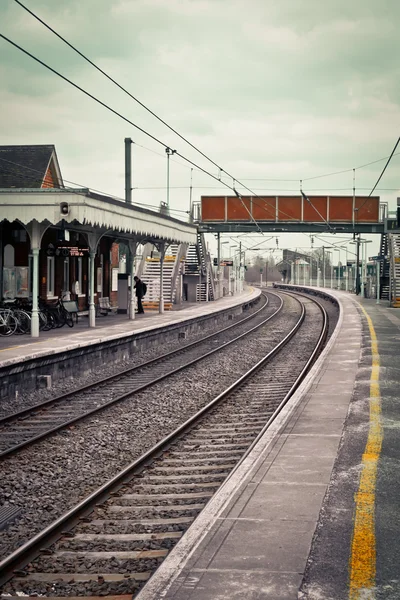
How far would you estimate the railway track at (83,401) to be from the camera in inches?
394

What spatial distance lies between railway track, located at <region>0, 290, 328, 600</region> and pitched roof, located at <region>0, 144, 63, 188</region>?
19.0 m

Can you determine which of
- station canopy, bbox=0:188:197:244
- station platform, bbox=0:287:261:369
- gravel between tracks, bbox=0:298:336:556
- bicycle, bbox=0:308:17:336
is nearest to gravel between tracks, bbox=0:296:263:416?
station platform, bbox=0:287:261:369

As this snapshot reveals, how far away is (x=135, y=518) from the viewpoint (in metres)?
6.50

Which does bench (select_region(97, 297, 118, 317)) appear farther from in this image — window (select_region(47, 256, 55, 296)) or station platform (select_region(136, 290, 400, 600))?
station platform (select_region(136, 290, 400, 600))

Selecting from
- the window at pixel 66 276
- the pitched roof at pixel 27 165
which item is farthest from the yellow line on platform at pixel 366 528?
the pitched roof at pixel 27 165

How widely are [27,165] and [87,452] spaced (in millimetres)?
23233

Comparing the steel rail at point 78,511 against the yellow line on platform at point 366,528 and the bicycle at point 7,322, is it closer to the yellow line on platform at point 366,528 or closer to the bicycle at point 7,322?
the yellow line on platform at point 366,528

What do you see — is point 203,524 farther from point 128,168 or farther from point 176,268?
point 176,268

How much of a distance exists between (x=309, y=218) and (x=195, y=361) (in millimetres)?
29315

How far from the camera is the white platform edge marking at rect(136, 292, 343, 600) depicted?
4375 mm

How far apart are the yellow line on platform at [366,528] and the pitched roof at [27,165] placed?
21.9 m

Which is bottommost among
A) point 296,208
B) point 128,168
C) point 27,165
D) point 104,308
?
point 104,308

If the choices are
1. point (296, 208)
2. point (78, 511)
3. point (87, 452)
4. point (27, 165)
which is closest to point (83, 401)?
point (87, 452)

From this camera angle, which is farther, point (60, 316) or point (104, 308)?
point (104, 308)
